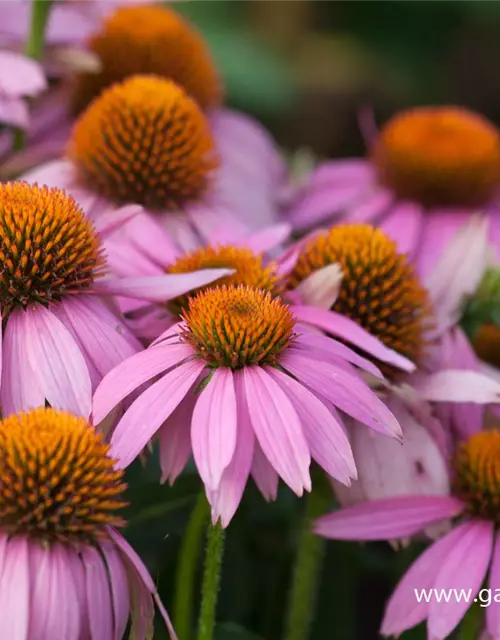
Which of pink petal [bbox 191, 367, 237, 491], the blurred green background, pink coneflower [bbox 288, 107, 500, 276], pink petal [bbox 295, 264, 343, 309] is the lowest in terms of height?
pink petal [bbox 191, 367, 237, 491]

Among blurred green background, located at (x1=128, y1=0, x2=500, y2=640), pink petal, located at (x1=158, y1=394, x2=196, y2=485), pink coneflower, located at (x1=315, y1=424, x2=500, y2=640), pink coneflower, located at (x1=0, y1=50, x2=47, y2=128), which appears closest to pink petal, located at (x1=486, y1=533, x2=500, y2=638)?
pink coneflower, located at (x1=315, y1=424, x2=500, y2=640)

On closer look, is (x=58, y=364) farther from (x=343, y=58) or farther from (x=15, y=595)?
(x=343, y=58)

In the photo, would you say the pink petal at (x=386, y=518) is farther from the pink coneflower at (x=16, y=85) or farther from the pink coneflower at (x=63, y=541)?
the pink coneflower at (x=16, y=85)

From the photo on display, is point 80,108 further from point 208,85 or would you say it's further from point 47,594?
point 47,594

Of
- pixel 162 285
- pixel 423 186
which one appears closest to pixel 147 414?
pixel 162 285

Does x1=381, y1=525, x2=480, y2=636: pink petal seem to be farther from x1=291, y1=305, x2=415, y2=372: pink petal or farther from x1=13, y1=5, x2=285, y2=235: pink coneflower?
x1=13, y1=5, x2=285, y2=235: pink coneflower

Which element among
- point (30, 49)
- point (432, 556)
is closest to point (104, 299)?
point (432, 556)
